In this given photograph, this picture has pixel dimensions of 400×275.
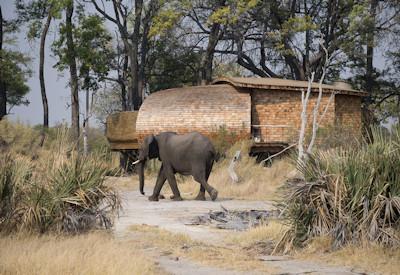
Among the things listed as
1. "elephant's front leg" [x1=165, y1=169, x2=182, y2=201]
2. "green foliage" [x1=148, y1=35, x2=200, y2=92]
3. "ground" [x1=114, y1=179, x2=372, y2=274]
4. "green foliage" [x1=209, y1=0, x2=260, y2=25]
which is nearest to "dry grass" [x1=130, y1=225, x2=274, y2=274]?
"ground" [x1=114, y1=179, x2=372, y2=274]

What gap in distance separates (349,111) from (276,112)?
362 centimetres

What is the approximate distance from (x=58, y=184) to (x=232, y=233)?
3.62 metres

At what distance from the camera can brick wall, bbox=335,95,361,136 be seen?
30.7 metres

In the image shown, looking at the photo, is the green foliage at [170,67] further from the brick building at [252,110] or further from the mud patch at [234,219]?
the mud patch at [234,219]

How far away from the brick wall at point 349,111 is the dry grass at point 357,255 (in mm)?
20179

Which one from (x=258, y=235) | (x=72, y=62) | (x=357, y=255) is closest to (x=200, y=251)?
(x=258, y=235)

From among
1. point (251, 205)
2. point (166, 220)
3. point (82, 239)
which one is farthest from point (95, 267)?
point (251, 205)

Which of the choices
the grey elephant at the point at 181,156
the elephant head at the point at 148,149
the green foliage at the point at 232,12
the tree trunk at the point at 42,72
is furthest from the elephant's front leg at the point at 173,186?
the tree trunk at the point at 42,72

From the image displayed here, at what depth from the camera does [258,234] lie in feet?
39.5

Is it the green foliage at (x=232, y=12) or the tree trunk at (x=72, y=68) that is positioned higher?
the green foliage at (x=232, y=12)

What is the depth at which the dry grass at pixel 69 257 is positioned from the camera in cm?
802

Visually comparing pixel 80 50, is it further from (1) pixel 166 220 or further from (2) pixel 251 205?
(1) pixel 166 220

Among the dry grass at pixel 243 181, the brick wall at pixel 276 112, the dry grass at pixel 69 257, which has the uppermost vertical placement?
the brick wall at pixel 276 112

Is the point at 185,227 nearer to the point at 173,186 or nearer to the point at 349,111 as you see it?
the point at 173,186
